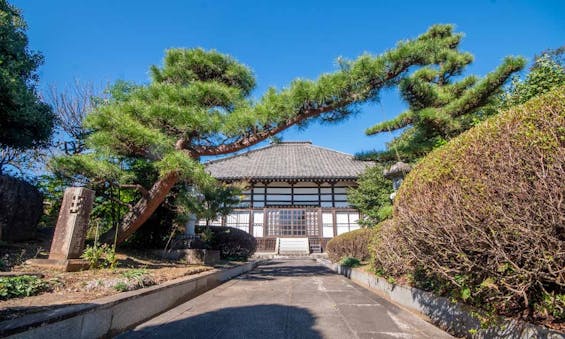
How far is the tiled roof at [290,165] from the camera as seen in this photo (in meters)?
15.7

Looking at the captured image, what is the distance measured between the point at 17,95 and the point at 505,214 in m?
8.41

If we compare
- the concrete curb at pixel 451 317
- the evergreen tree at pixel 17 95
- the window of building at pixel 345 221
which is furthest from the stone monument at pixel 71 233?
the window of building at pixel 345 221

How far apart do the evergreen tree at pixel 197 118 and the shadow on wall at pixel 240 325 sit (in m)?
2.33

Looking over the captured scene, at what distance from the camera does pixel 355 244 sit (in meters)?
7.89

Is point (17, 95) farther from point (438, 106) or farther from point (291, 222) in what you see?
point (291, 222)

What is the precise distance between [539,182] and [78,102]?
13519 mm

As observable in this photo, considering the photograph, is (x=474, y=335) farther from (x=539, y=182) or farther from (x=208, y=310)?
(x=208, y=310)

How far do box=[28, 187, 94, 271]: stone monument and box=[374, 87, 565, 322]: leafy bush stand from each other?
4.30 meters

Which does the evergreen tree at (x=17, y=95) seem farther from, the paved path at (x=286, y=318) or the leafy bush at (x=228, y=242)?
the paved path at (x=286, y=318)

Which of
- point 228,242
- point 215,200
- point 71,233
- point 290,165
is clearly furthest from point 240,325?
point 290,165

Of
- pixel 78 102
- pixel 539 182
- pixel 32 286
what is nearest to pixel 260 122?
pixel 32 286

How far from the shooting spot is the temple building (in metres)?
15.3

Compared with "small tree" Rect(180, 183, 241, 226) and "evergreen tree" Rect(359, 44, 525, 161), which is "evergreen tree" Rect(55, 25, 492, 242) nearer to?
"evergreen tree" Rect(359, 44, 525, 161)

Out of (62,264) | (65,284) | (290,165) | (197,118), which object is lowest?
(65,284)
